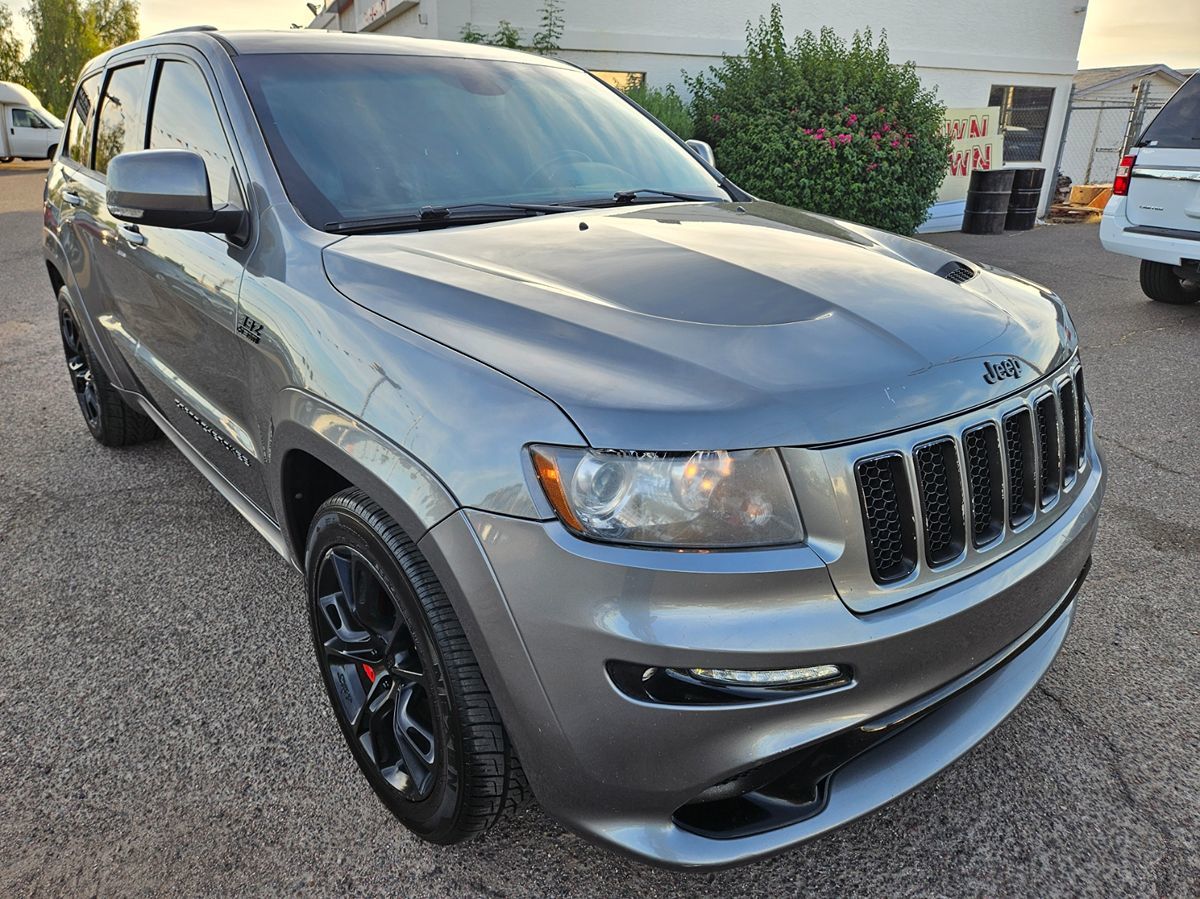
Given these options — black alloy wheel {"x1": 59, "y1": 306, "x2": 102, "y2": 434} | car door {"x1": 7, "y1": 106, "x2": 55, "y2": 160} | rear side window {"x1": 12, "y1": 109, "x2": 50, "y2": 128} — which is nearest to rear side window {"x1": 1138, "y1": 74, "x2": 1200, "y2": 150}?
black alloy wheel {"x1": 59, "y1": 306, "x2": 102, "y2": 434}

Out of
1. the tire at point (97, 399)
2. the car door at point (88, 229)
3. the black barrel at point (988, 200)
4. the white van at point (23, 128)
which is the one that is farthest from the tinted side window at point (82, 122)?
the white van at point (23, 128)

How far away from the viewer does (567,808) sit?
1627 millimetres

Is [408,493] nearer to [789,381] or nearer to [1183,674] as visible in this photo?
[789,381]

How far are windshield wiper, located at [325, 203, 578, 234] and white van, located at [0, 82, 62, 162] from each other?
31.4m

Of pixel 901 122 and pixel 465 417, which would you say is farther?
pixel 901 122

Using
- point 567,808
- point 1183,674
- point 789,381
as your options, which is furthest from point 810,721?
point 1183,674

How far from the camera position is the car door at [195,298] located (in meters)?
2.48

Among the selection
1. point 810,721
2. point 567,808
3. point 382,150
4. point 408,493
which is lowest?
point 567,808

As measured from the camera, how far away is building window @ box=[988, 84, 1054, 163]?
568 inches

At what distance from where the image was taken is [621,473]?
59.6 inches

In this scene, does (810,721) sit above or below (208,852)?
above

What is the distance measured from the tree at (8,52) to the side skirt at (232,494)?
55.9 metres

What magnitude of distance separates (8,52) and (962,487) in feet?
198

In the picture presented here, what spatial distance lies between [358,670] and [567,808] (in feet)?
2.63
